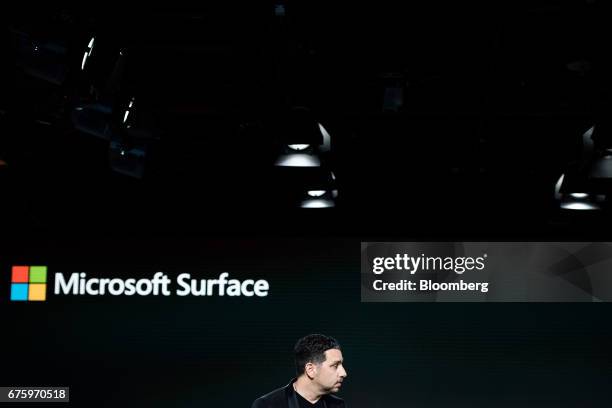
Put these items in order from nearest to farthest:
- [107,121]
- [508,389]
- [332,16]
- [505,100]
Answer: [332,16] < [107,121] < [505,100] < [508,389]

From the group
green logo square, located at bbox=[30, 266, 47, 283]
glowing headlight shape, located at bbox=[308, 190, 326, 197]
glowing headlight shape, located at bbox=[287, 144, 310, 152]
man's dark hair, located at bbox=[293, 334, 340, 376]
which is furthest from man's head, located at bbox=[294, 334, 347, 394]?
green logo square, located at bbox=[30, 266, 47, 283]

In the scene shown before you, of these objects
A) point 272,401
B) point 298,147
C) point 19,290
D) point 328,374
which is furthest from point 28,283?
point 328,374

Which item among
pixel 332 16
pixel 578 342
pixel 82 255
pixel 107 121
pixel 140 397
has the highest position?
pixel 332 16

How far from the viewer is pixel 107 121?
6355 millimetres

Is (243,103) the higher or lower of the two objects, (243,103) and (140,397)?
the higher

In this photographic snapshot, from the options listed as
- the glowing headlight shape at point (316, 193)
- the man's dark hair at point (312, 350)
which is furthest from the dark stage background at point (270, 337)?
the man's dark hair at point (312, 350)

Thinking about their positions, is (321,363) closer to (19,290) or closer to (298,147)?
(298,147)

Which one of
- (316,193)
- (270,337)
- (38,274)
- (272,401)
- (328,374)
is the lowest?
(272,401)

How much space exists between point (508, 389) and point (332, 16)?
496 cm

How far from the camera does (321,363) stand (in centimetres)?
352

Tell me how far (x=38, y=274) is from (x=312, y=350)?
6.35 metres

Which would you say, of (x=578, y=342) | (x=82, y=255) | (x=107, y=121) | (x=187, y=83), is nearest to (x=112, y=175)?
(x=82, y=255)

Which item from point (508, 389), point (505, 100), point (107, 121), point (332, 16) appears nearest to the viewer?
point (332, 16)

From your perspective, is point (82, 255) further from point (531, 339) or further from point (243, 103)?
point (531, 339)
